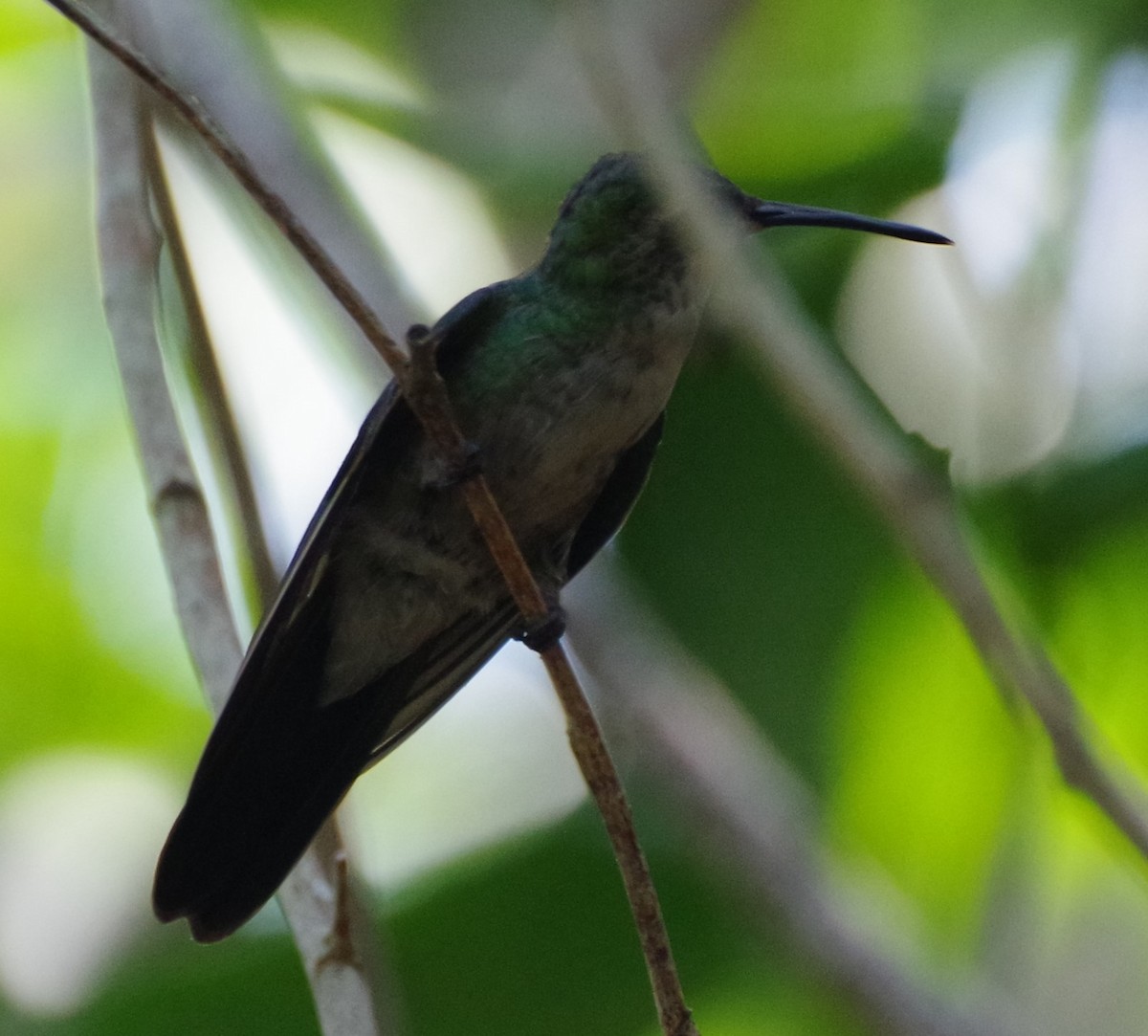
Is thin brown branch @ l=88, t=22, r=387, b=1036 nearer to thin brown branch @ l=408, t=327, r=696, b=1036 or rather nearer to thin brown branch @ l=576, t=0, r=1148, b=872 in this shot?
thin brown branch @ l=408, t=327, r=696, b=1036

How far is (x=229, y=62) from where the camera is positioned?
2.25 meters

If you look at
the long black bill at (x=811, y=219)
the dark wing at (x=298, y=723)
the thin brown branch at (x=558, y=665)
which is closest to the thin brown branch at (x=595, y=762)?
the thin brown branch at (x=558, y=665)

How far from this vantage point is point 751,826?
1639 millimetres

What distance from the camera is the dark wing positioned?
235 cm

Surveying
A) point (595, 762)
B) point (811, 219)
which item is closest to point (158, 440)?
point (595, 762)

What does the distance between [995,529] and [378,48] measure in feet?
6.94

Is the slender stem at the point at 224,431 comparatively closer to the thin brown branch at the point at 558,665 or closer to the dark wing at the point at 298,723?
the dark wing at the point at 298,723

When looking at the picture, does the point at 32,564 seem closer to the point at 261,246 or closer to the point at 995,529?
the point at 261,246

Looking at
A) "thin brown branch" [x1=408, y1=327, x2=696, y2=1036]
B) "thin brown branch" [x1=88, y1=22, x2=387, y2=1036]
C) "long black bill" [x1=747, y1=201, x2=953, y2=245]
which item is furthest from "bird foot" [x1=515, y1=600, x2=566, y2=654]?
"long black bill" [x1=747, y1=201, x2=953, y2=245]

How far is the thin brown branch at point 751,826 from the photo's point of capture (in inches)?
60.6

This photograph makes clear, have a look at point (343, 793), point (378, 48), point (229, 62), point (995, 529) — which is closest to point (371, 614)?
point (343, 793)

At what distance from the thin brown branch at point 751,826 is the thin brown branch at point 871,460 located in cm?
29

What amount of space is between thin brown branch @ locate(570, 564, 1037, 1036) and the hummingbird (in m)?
0.49

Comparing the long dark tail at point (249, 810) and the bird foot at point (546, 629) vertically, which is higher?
the long dark tail at point (249, 810)
